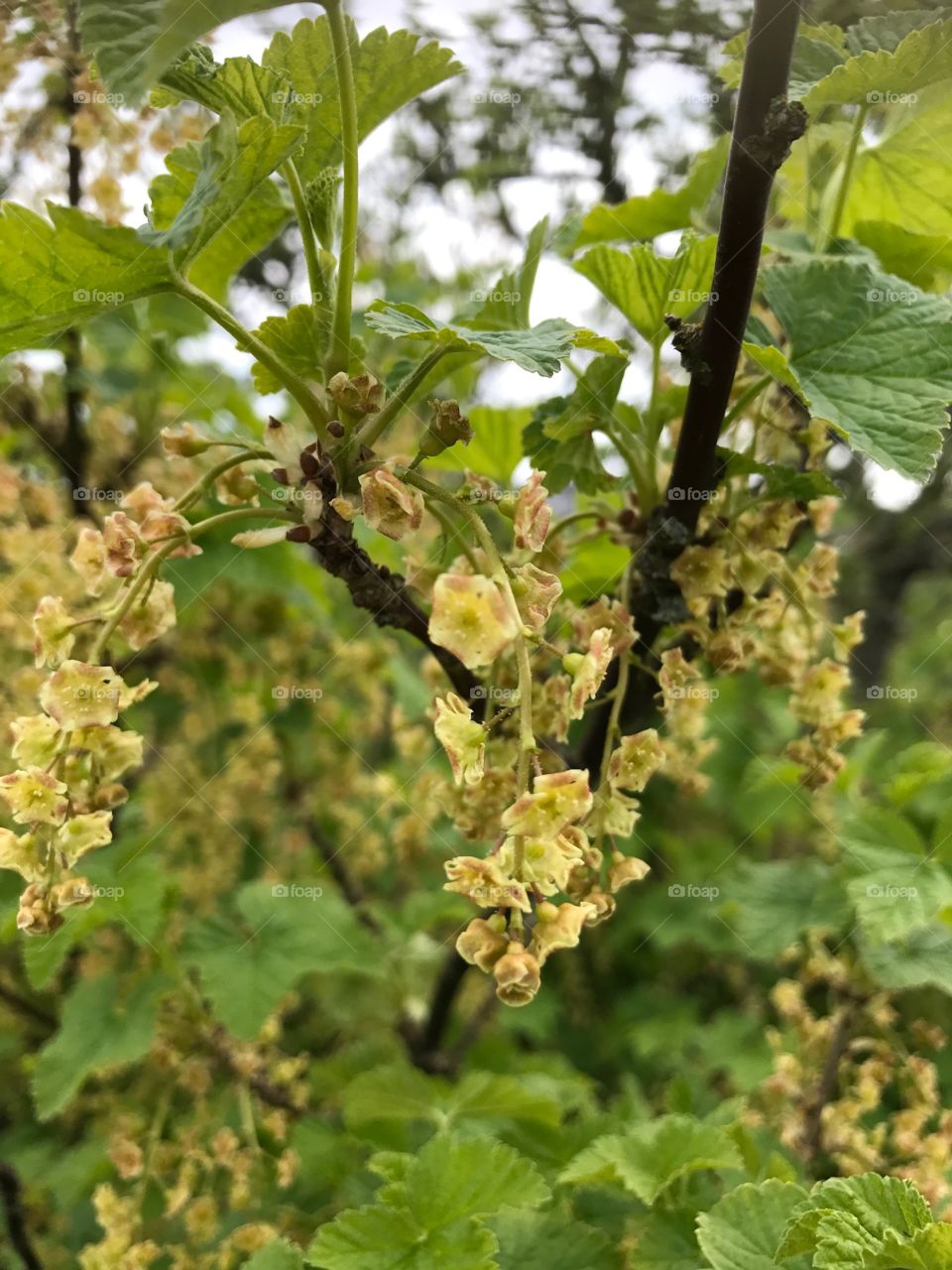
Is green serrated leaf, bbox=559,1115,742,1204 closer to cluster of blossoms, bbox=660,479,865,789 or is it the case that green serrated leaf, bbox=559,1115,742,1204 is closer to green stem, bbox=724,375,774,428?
cluster of blossoms, bbox=660,479,865,789

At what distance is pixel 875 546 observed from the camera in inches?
152

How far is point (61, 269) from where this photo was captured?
1.90 ft

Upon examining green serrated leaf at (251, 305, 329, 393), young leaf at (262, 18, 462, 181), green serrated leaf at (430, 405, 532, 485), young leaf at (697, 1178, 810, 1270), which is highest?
young leaf at (262, 18, 462, 181)

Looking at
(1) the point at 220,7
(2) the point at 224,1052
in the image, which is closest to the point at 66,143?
(1) the point at 220,7

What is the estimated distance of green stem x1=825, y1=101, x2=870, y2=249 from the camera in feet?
2.59

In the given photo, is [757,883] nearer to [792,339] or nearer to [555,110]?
[792,339]

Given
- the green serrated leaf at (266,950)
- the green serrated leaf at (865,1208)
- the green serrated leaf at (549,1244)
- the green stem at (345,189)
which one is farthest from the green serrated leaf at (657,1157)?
the green stem at (345,189)

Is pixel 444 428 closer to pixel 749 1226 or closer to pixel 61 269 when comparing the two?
pixel 61 269

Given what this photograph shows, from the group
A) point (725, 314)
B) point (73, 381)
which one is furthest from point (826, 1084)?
point (73, 381)

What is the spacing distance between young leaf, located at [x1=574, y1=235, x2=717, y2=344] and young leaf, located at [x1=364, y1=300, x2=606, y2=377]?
6.8 inches

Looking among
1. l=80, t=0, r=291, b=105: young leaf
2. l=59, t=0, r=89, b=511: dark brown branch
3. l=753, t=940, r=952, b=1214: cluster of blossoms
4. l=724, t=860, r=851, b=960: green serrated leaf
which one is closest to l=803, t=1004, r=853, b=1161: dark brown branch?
l=753, t=940, r=952, b=1214: cluster of blossoms

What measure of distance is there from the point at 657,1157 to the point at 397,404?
63cm

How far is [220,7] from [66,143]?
110cm

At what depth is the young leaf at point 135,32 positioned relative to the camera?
0.46m
